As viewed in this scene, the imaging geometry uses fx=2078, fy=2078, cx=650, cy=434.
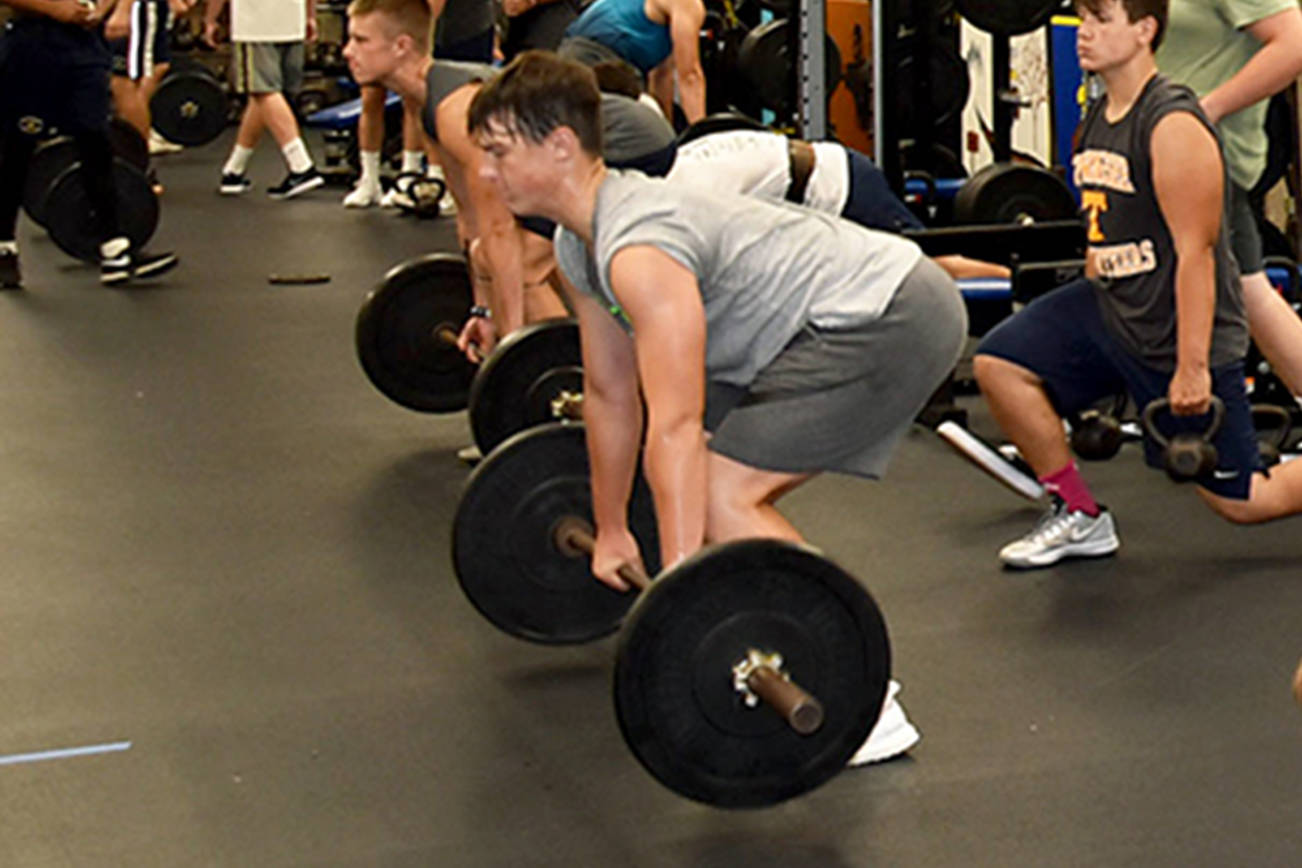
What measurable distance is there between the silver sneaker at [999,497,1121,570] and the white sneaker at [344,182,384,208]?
479 cm

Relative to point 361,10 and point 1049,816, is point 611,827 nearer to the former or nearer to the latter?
point 1049,816

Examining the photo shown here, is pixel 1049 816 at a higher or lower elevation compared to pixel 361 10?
lower

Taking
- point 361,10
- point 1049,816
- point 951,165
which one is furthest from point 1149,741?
point 951,165

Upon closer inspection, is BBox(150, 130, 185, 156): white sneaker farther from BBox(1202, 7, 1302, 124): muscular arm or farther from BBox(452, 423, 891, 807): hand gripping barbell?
BBox(452, 423, 891, 807): hand gripping barbell

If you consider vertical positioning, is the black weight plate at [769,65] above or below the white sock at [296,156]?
above

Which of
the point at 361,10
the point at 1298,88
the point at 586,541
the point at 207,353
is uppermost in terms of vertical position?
the point at 361,10

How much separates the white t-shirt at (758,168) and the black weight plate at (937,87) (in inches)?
88.0

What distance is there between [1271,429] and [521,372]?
1437 mm

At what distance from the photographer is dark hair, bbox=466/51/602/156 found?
2.35 metres

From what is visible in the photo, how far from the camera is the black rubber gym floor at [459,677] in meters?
2.49

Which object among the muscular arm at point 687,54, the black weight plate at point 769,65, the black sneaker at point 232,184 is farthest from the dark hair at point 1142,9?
the black sneaker at point 232,184

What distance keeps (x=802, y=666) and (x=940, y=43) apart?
3.84 m

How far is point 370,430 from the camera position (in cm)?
462

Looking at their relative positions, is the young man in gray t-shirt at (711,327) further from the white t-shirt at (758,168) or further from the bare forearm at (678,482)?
the white t-shirt at (758,168)
